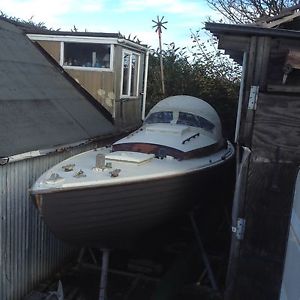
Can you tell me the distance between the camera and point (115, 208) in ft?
19.7

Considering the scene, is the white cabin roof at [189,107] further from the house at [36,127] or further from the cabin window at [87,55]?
the cabin window at [87,55]

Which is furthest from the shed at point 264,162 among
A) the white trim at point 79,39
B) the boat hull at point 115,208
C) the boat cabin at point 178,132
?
the white trim at point 79,39

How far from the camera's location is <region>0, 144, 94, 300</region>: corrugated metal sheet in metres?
6.00

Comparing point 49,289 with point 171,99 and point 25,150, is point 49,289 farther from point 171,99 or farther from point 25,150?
point 171,99

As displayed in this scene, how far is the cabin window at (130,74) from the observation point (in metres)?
10.7

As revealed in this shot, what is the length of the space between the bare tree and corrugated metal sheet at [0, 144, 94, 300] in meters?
15.3

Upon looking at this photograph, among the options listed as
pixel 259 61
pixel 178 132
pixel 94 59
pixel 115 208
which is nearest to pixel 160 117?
pixel 178 132

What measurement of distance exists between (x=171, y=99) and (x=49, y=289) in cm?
472

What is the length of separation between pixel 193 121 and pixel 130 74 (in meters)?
3.02

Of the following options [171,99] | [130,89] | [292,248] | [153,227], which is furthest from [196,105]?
[292,248]

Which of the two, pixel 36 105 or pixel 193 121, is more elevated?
pixel 36 105

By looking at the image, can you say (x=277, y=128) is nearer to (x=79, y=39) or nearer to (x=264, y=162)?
(x=264, y=162)

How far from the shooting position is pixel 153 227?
6871 mm

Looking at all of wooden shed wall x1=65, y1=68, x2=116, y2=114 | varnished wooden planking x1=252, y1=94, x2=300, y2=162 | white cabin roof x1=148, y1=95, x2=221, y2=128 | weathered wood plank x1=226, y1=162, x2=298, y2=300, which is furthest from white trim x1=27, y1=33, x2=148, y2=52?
weathered wood plank x1=226, y1=162, x2=298, y2=300
